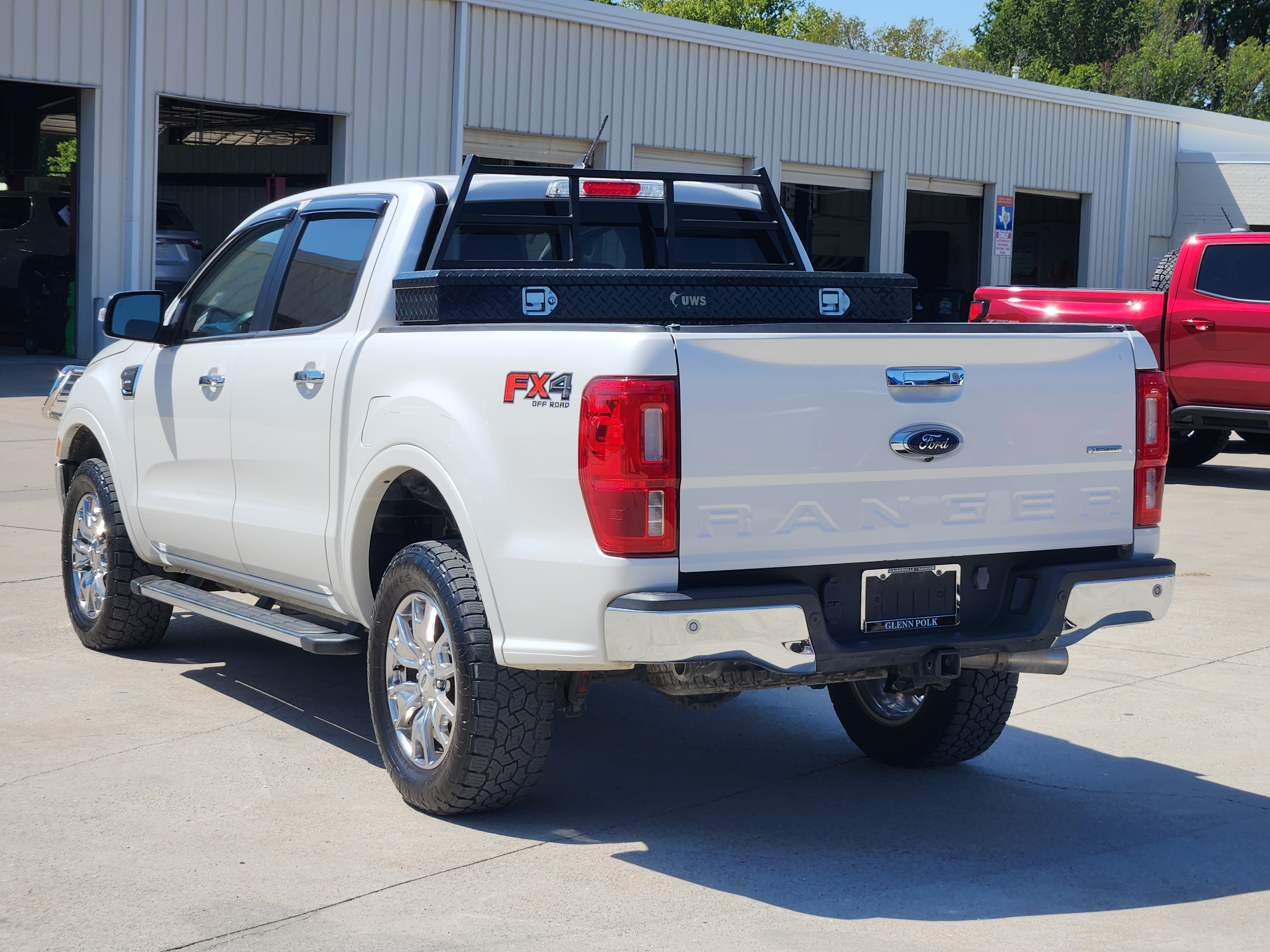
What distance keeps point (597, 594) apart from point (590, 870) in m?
0.82

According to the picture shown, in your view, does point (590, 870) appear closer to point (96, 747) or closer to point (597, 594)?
point (597, 594)

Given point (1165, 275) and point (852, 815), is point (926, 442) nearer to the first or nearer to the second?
point (852, 815)

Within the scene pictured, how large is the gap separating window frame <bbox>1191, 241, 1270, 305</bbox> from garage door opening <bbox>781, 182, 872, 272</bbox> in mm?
12928

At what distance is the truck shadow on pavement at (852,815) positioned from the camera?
4.20 m

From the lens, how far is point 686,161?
969 inches

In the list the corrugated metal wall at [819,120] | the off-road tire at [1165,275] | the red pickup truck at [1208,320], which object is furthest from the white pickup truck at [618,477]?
the corrugated metal wall at [819,120]

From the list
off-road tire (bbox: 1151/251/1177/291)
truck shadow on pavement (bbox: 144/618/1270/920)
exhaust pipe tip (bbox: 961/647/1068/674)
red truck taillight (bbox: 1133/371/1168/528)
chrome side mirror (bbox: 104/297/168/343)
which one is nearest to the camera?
truck shadow on pavement (bbox: 144/618/1270/920)

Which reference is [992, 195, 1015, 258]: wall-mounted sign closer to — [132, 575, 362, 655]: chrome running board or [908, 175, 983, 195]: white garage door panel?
[908, 175, 983, 195]: white garage door panel

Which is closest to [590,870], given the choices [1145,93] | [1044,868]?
[1044,868]

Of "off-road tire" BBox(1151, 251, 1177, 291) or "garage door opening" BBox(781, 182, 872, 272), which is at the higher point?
"garage door opening" BBox(781, 182, 872, 272)

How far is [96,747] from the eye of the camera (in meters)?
5.29

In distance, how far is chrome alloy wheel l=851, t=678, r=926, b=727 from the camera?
5.39m

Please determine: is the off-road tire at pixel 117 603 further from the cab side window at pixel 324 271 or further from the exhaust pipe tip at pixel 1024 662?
the exhaust pipe tip at pixel 1024 662

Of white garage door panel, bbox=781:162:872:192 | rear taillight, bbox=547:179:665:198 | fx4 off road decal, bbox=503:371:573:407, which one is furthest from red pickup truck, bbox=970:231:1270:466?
white garage door panel, bbox=781:162:872:192
